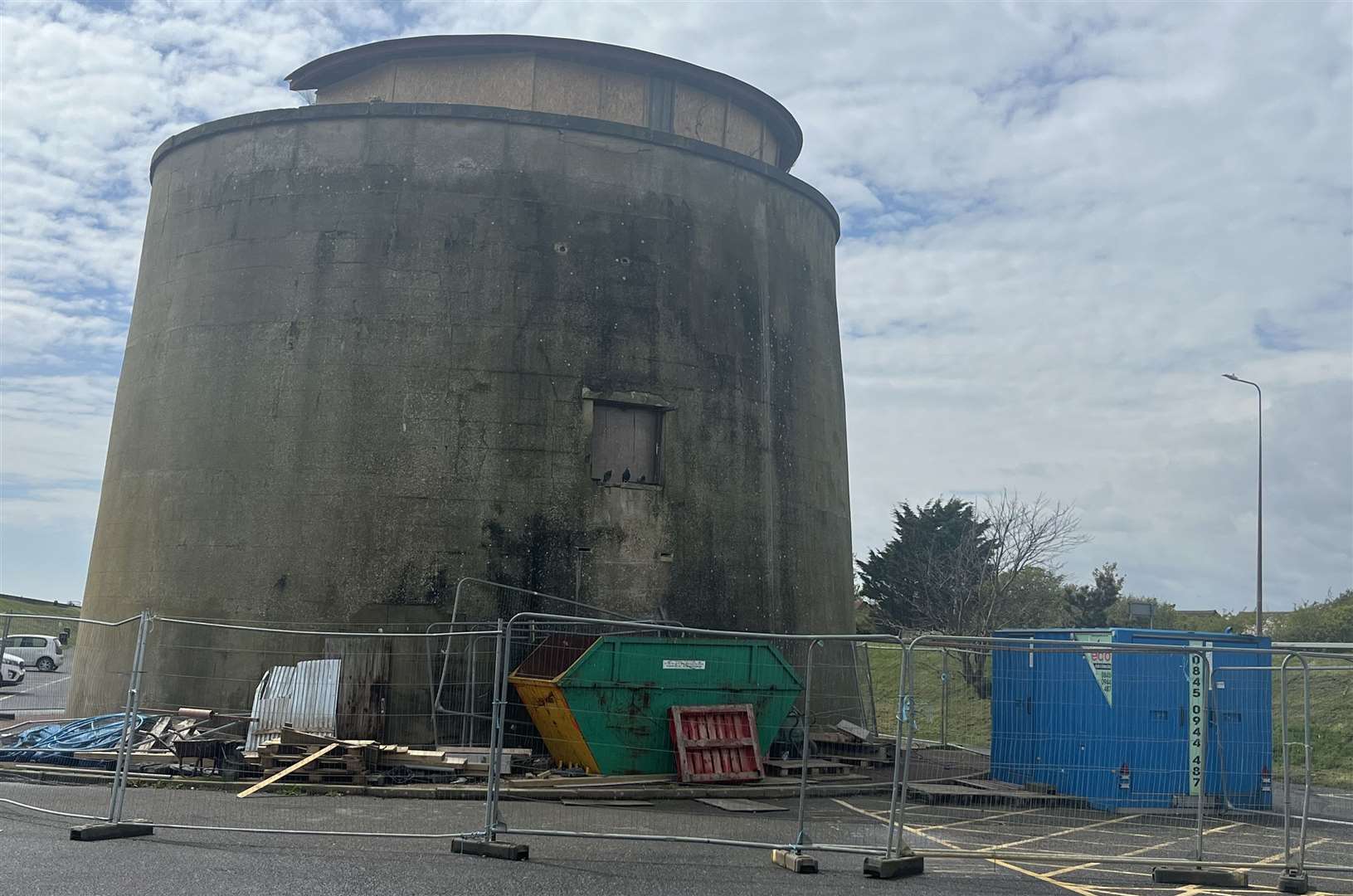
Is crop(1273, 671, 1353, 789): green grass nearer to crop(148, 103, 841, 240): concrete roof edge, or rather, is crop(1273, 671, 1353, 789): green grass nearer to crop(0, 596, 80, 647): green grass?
crop(148, 103, 841, 240): concrete roof edge

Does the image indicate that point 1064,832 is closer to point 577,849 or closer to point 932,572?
point 577,849

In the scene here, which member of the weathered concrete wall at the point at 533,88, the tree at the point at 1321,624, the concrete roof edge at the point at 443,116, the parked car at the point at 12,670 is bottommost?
the parked car at the point at 12,670

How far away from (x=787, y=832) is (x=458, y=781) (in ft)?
13.7

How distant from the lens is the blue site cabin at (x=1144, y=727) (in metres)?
14.6

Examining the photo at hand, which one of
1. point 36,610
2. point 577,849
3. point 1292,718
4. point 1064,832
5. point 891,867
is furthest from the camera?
point 36,610

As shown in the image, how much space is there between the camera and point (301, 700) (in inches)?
623

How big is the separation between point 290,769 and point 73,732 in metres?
4.04

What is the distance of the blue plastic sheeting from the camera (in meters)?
14.7

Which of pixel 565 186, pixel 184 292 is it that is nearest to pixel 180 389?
pixel 184 292

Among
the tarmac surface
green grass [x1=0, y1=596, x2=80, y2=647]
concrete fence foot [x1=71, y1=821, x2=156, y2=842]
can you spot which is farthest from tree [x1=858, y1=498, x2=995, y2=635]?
green grass [x1=0, y1=596, x2=80, y2=647]

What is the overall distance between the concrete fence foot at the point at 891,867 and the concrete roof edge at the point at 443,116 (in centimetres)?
1294

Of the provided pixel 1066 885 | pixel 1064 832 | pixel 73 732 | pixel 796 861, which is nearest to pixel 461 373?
pixel 73 732

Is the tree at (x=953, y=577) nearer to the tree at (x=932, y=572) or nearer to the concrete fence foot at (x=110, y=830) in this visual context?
the tree at (x=932, y=572)

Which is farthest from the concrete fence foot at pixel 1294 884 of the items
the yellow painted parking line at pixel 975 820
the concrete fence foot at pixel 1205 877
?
the yellow painted parking line at pixel 975 820
